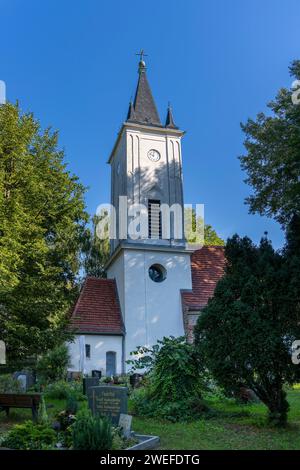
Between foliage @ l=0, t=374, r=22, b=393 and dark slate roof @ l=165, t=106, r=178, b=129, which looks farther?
dark slate roof @ l=165, t=106, r=178, b=129

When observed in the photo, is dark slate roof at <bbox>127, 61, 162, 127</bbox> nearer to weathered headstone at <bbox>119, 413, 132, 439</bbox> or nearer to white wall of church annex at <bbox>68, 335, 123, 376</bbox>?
white wall of church annex at <bbox>68, 335, 123, 376</bbox>

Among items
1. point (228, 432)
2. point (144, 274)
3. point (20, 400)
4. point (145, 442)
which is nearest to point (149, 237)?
point (144, 274)

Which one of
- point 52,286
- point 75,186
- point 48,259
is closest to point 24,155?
point 75,186

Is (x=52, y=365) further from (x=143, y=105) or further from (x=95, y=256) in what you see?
(x=143, y=105)

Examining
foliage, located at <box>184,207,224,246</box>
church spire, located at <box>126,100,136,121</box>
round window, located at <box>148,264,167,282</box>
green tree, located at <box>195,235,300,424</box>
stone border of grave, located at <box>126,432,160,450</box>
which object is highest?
church spire, located at <box>126,100,136,121</box>

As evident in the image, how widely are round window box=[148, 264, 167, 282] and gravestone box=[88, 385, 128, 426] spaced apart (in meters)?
18.1

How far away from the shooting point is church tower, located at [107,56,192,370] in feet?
87.5

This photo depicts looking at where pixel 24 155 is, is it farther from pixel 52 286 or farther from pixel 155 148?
pixel 155 148

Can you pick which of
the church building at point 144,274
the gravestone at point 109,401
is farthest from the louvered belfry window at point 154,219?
the gravestone at point 109,401

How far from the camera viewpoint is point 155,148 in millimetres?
30203

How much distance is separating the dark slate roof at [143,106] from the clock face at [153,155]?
83.7 inches

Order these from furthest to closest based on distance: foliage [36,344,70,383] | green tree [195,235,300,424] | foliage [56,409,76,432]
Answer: foliage [36,344,70,383] → green tree [195,235,300,424] → foliage [56,409,76,432]

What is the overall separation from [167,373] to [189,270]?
601 inches

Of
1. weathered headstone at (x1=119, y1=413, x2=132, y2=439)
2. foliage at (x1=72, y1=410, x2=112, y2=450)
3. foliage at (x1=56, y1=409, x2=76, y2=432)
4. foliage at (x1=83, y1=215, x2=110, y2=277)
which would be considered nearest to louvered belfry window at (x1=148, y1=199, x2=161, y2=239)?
foliage at (x1=83, y1=215, x2=110, y2=277)
